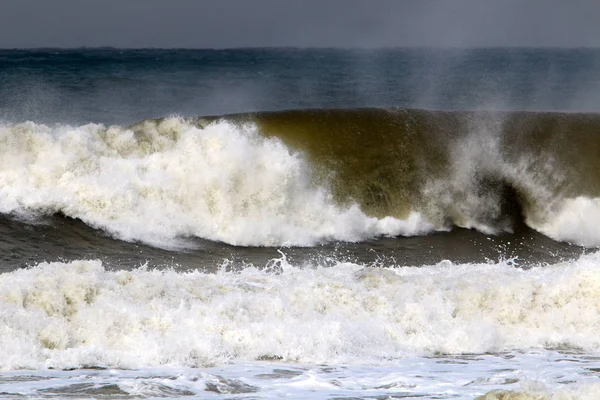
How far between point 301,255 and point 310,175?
2596 millimetres

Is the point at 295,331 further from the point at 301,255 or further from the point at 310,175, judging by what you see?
the point at 310,175

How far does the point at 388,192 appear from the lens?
18688 millimetres

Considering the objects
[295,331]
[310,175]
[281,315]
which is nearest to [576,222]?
[310,175]

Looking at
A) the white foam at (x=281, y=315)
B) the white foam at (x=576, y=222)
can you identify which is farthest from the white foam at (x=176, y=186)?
the white foam at (x=281, y=315)

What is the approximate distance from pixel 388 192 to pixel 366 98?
70.7 feet

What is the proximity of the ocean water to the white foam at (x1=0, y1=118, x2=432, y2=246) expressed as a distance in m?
0.04

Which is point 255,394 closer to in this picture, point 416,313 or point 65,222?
point 416,313

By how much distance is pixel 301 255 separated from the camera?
16.1 m

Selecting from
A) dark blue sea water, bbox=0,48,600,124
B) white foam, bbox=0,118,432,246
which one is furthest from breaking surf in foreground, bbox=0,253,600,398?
dark blue sea water, bbox=0,48,600,124

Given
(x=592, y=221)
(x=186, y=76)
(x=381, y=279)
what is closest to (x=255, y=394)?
(x=381, y=279)

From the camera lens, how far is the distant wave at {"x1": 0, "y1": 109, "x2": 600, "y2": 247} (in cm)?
1672

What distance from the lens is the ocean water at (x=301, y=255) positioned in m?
9.70

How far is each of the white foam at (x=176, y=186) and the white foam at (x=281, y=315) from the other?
360cm

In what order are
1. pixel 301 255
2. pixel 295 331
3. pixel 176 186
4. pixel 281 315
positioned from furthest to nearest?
pixel 176 186 < pixel 301 255 < pixel 281 315 < pixel 295 331
